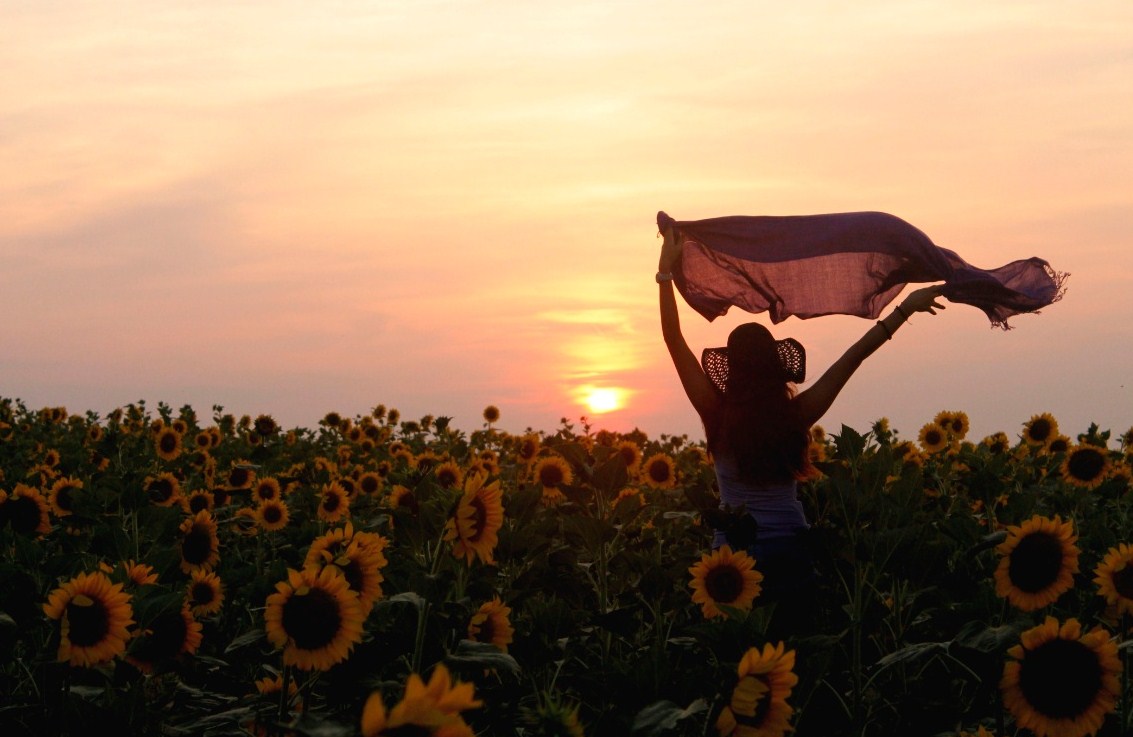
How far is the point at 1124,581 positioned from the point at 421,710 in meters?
Answer: 3.74

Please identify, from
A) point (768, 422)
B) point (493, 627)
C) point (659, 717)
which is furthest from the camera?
point (768, 422)

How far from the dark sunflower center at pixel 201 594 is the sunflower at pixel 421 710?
360cm

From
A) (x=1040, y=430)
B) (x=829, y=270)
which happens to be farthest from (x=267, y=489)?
(x=1040, y=430)

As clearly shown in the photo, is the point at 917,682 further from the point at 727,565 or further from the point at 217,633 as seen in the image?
the point at 217,633

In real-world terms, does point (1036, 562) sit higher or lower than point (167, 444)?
lower

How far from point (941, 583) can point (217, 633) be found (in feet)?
10.8

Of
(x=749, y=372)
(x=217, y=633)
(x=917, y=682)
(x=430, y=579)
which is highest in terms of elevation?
(x=749, y=372)

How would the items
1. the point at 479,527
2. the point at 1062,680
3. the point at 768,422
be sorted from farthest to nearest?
the point at 768,422
the point at 479,527
the point at 1062,680

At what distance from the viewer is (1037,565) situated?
4.85m

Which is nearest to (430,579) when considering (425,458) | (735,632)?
(735,632)

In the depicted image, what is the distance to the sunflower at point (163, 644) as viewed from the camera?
4.72 m

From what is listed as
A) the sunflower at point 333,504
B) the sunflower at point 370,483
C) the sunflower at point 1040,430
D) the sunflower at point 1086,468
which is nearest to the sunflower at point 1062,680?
the sunflower at point 333,504

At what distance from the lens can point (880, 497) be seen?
17.2ft

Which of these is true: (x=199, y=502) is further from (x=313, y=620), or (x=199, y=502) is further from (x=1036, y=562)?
(x=1036, y=562)
